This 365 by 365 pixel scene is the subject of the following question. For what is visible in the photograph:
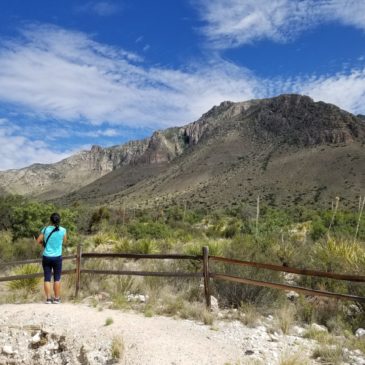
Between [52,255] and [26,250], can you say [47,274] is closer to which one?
[52,255]

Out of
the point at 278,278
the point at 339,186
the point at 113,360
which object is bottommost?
the point at 113,360

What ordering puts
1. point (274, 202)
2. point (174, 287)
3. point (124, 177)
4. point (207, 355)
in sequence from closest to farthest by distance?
1. point (207, 355)
2. point (174, 287)
3. point (274, 202)
4. point (124, 177)

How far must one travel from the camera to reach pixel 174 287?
36.7 feet

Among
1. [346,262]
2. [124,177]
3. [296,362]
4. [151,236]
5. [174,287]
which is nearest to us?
[296,362]

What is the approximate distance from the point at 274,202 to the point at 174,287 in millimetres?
59578

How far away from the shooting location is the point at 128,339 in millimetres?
7777

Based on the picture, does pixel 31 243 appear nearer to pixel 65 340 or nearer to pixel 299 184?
pixel 65 340

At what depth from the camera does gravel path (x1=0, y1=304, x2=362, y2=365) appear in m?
7.17

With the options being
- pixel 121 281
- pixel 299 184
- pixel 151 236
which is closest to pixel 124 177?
pixel 299 184

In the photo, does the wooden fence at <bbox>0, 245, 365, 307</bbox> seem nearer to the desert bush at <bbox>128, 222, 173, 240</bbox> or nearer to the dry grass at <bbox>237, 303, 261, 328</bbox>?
the dry grass at <bbox>237, 303, 261, 328</bbox>

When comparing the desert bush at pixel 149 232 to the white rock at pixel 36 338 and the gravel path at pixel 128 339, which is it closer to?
the gravel path at pixel 128 339

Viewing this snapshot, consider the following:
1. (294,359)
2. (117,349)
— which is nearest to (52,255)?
(117,349)

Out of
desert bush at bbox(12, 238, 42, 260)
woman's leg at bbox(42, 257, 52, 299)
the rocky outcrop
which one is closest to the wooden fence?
woman's leg at bbox(42, 257, 52, 299)

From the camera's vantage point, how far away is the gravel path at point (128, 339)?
7.17 metres
